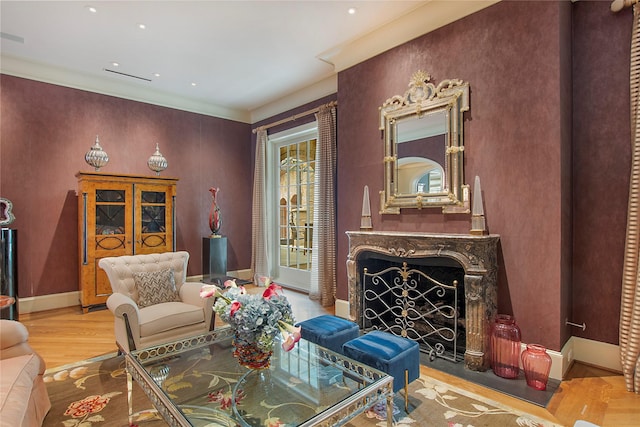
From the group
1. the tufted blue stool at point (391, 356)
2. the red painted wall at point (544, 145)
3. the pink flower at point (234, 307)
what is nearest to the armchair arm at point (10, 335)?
the pink flower at point (234, 307)

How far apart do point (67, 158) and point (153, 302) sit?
2799 mm

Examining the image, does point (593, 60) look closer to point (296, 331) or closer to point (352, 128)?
point (352, 128)

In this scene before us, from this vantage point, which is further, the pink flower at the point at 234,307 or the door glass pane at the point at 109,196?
the door glass pane at the point at 109,196

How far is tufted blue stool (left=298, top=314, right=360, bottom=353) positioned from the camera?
2.35 m

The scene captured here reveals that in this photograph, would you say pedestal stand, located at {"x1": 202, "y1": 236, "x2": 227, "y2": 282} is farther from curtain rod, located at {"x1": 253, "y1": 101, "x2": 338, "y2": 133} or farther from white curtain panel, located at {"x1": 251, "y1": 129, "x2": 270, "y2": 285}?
curtain rod, located at {"x1": 253, "y1": 101, "x2": 338, "y2": 133}

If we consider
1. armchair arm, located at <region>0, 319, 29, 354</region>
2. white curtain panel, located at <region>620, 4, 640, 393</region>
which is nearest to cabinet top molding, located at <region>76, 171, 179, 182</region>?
armchair arm, located at <region>0, 319, 29, 354</region>

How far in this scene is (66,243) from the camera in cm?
426

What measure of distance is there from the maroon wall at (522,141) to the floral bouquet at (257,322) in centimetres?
184

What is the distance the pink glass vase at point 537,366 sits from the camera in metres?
2.21

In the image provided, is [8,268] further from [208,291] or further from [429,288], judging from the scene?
[429,288]

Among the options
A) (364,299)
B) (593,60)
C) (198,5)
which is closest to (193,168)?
(198,5)

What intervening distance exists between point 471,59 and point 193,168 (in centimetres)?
431

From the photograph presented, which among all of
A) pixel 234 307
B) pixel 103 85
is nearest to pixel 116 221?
pixel 103 85

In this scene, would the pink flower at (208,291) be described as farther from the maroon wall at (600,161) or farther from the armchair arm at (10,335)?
the maroon wall at (600,161)
